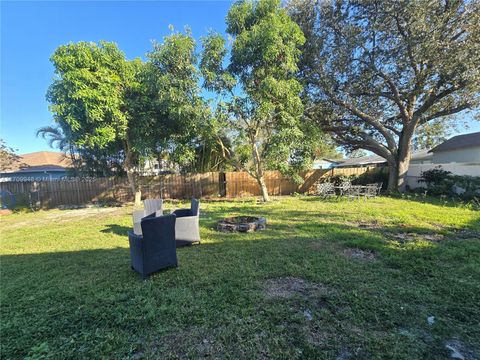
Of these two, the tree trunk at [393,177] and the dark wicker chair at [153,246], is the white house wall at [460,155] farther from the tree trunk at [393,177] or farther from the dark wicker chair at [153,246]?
the dark wicker chair at [153,246]

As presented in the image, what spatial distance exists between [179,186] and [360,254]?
1129cm

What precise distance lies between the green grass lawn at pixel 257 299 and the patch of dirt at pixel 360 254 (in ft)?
0.11

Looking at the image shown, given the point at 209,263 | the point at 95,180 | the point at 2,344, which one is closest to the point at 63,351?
the point at 2,344

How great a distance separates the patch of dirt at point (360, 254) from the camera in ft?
12.8

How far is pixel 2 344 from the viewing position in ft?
7.06

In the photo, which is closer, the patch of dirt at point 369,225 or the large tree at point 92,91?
the patch of dirt at point 369,225

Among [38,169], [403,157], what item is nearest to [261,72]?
[403,157]

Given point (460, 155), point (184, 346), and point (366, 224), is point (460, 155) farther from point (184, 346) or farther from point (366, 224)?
point (184, 346)

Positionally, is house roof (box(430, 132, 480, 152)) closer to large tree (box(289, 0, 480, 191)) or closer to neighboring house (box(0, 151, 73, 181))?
large tree (box(289, 0, 480, 191))

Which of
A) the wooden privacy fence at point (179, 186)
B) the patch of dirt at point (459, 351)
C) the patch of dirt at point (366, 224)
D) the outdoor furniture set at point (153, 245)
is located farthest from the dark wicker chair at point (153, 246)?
the wooden privacy fence at point (179, 186)

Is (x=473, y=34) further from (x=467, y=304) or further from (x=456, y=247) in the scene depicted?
(x=467, y=304)

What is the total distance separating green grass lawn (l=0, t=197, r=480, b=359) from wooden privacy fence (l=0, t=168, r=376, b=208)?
329 inches

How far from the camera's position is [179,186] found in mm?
13703

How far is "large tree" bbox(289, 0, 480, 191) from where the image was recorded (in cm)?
A: 838
